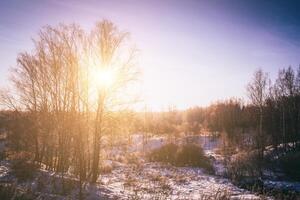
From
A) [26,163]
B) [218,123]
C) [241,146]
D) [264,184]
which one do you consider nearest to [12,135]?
→ [26,163]

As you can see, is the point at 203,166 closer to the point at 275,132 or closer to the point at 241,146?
the point at 241,146

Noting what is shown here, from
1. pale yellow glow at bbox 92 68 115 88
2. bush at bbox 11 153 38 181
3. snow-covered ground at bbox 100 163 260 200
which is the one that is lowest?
snow-covered ground at bbox 100 163 260 200

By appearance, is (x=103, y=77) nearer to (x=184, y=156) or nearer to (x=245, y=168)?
(x=245, y=168)

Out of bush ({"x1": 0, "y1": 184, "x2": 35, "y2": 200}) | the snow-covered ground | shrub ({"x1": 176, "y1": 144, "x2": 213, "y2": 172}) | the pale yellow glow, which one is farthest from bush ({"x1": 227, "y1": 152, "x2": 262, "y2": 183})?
bush ({"x1": 0, "y1": 184, "x2": 35, "y2": 200})

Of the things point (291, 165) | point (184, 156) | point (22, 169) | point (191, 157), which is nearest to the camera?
point (22, 169)

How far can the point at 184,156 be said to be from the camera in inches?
1474

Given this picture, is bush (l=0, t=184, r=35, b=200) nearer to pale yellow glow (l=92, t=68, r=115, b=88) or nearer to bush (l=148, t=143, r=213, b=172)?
pale yellow glow (l=92, t=68, r=115, b=88)

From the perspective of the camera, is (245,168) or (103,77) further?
(245,168)

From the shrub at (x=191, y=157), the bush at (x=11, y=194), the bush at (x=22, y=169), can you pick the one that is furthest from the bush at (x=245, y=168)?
the bush at (x=11, y=194)

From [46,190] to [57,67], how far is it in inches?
341

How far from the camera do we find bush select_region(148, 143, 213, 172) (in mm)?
35906

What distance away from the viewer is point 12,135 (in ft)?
100

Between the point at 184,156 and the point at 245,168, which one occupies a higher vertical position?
the point at 184,156

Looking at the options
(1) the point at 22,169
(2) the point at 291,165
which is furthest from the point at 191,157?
(1) the point at 22,169
